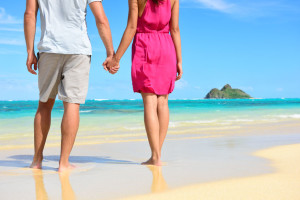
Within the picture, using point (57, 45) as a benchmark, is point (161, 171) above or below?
below

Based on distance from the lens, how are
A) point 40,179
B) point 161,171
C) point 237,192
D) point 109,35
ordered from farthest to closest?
point 109,35 → point 161,171 → point 40,179 → point 237,192

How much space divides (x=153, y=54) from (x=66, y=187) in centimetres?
133

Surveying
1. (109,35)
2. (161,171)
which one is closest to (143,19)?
(109,35)

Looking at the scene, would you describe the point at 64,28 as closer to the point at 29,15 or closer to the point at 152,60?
the point at 29,15

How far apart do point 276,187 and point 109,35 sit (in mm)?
1632

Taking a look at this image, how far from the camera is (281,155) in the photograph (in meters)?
3.28

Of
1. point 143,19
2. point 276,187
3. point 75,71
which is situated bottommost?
point 276,187

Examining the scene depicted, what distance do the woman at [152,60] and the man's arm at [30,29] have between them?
0.57 m

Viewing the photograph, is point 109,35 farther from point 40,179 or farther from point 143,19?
point 40,179

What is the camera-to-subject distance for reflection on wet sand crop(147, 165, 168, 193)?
2070 millimetres

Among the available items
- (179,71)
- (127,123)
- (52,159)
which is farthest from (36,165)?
(127,123)

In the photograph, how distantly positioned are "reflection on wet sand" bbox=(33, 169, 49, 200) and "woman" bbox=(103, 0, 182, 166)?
0.87 meters

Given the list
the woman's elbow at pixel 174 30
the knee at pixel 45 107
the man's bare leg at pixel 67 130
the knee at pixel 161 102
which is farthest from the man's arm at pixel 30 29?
the woman's elbow at pixel 174 30

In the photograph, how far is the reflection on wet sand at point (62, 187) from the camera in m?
1.96
